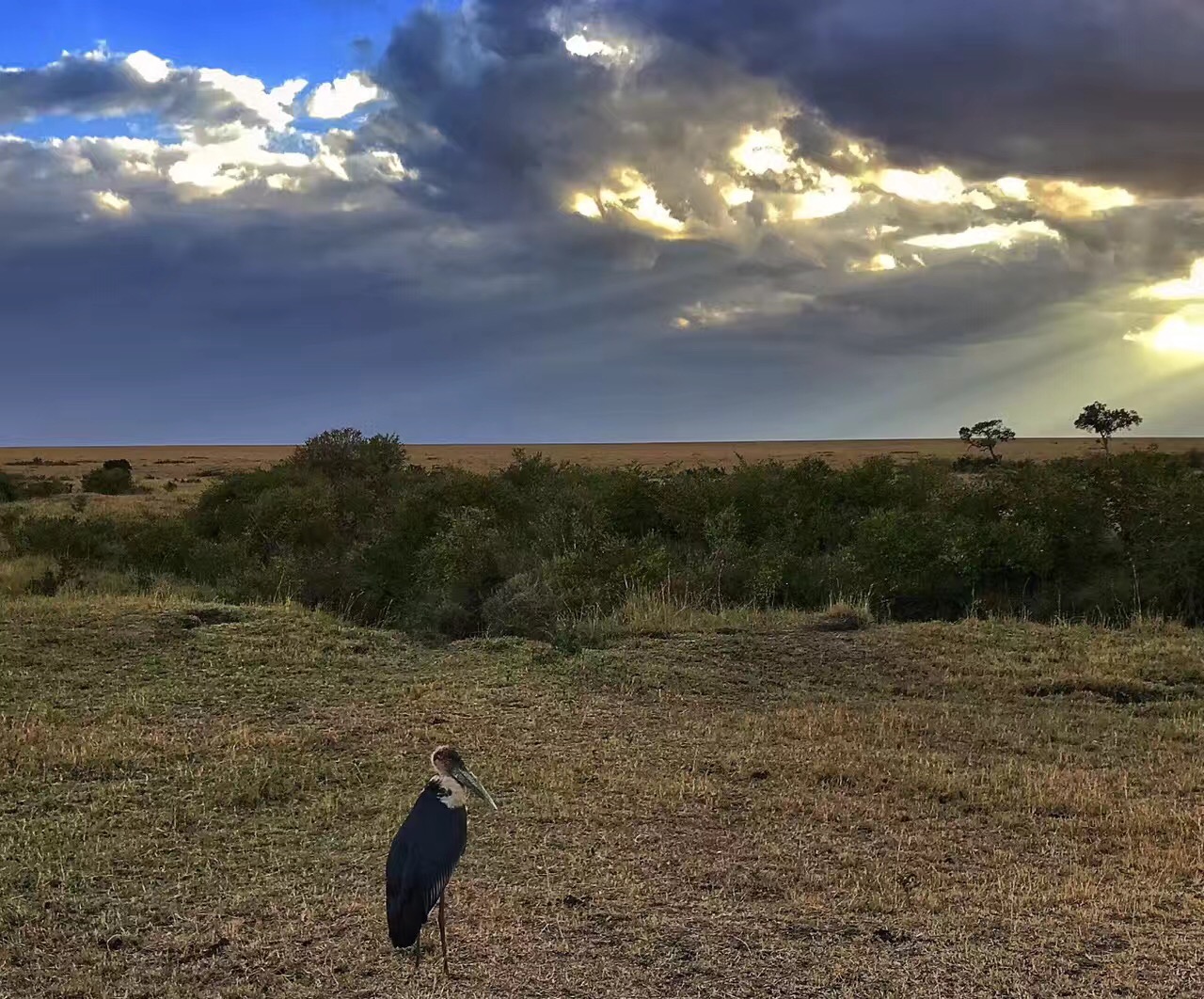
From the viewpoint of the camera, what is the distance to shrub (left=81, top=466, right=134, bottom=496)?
42.0 metres

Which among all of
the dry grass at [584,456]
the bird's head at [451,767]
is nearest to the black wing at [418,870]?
the bird's head at [451,767]

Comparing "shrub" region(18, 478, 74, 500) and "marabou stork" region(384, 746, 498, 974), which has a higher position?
"shrub" region(18, 478, 74, 500)

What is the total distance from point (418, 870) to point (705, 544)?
13.7m

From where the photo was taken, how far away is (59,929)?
4844mm

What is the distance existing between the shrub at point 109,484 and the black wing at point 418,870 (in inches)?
1623

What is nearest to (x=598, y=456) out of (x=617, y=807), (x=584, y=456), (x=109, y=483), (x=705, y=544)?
(x=584, y=456)

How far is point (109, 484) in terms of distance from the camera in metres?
42.8

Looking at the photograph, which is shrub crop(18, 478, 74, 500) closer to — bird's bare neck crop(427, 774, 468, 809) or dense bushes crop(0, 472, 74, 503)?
dense bushes crop(0, 472, 74, 503)

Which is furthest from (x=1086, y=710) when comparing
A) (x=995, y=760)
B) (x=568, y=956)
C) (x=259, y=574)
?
(x=259, y=574)

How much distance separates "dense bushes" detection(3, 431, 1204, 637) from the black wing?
27.6ft

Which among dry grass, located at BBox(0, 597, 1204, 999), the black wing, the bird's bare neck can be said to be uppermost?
the bird's bare neck

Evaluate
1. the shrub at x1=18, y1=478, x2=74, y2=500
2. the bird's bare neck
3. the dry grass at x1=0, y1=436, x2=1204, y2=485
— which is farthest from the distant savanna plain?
the shrub at x1=18, y1=478, x2=74, y2=500

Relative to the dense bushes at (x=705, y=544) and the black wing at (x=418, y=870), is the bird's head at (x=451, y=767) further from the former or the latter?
the dense bushes at (x=705, y=544)

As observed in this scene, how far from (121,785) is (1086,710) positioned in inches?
307
